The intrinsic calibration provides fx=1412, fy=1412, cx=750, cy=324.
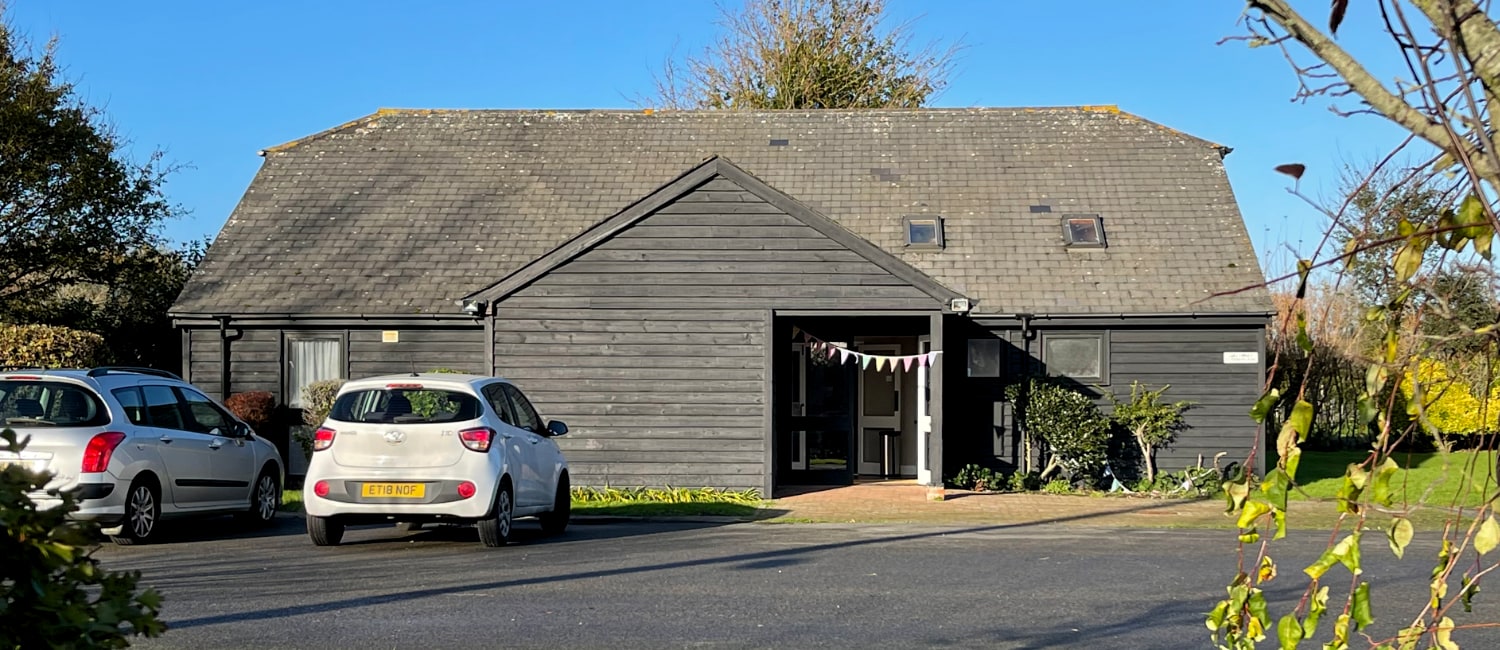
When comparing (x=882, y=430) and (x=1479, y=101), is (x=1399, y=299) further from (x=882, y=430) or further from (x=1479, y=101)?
(x=882, y=430)

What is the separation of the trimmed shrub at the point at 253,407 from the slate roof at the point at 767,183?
1346 mm

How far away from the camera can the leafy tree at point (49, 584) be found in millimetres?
3557

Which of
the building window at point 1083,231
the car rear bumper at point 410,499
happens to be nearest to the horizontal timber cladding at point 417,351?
the car rear bumper at point 410,499

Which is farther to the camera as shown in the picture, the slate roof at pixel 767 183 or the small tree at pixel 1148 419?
the slate roof at pixel 767 183

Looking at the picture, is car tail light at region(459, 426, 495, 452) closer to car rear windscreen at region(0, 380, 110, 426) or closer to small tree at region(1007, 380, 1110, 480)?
car rear windscreen at region(0, 380, 110, 426)

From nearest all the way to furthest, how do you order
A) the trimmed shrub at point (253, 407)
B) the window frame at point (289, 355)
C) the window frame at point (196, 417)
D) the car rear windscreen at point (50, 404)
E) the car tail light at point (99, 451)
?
the car tail light at point (99, 451) → the car rear windscreen at point (50, 404) → the window frame at point (196, 417) → the trimmed shrub at point (253, 407) → the window frame at point (289, 355)

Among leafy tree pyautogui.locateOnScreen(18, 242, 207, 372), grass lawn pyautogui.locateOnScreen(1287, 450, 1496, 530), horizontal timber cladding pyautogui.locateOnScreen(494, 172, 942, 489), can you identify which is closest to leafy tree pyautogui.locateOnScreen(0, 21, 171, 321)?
leafy tree pyautogui.locateOnScreen(18, 242, 207, 372)

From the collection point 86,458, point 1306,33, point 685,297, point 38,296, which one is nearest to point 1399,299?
point 1306,33

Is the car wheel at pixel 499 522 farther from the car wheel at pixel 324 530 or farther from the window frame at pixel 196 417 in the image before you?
the window frame at pixel 196 417

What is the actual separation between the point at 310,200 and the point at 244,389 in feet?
12.2

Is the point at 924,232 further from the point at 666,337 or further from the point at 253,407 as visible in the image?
the point at 253,407

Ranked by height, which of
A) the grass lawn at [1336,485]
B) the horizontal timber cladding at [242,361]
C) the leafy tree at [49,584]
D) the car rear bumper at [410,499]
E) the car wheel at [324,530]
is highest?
the horizontal timber cladding at [242,361]

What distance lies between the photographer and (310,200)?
24.0 m

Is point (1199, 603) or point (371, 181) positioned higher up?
point (371, 181)
